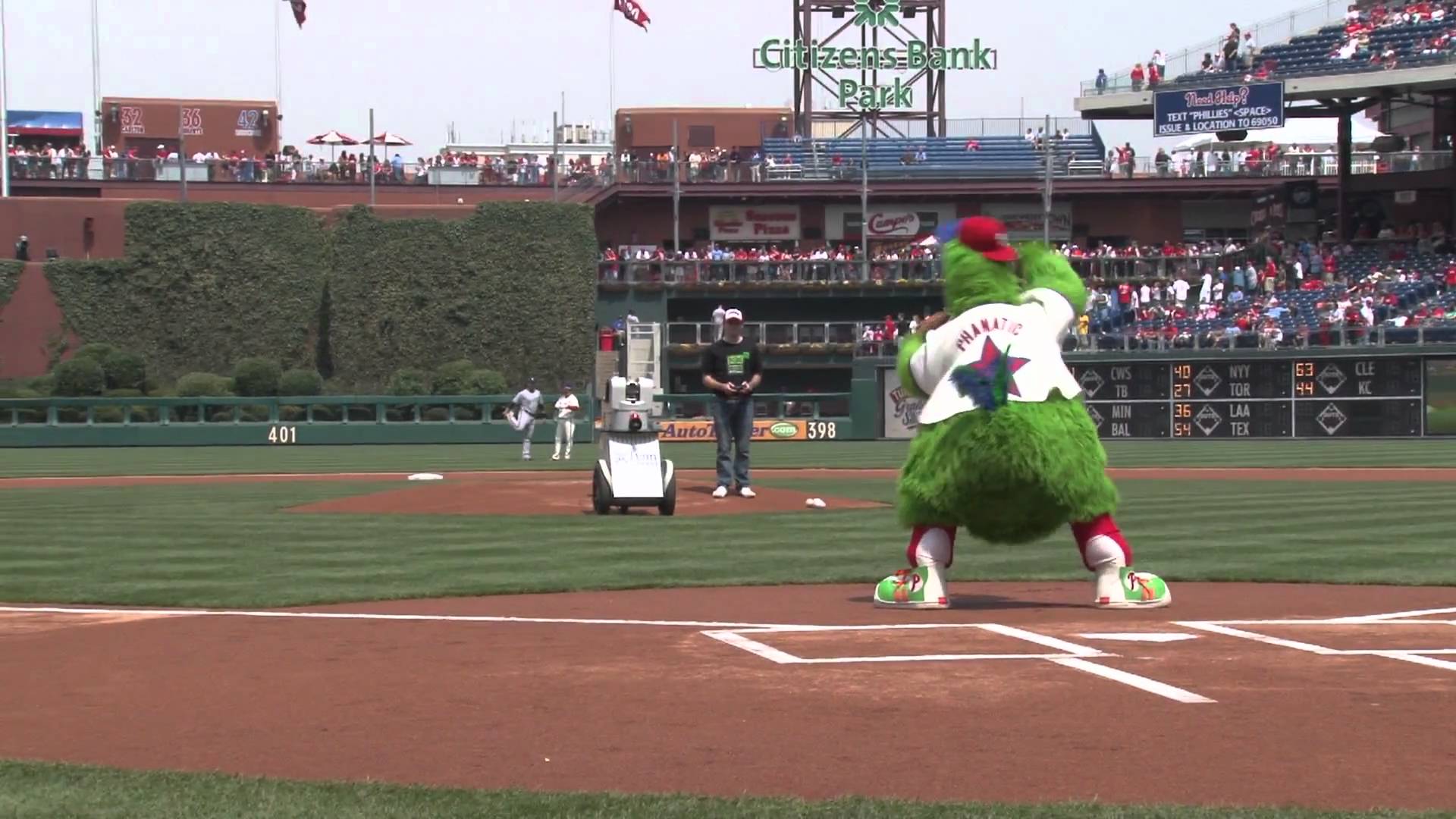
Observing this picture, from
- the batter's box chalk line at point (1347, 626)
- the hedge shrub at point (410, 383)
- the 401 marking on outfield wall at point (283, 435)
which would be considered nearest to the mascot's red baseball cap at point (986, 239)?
the batter's box chalk line at point (1347, 626)

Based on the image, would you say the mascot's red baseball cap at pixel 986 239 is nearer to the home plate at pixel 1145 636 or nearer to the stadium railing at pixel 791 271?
the home plate at pixel 1145 636

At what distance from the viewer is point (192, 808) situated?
16.6 feet

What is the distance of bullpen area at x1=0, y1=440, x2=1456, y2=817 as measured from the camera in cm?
530

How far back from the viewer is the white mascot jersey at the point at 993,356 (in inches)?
363

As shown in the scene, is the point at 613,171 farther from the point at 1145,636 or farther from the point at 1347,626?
the point at 1145,636

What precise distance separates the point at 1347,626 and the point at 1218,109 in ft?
147

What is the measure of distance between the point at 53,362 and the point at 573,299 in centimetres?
1678

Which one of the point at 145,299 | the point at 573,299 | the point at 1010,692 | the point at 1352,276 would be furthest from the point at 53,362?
the point at 1010,692

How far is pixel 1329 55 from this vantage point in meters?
50.1

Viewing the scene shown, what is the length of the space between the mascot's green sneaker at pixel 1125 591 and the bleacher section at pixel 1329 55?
139 feet

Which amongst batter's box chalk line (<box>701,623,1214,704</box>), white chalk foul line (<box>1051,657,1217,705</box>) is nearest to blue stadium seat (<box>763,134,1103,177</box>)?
batter's box chalk line (<box>701,623,1214,704</box>)

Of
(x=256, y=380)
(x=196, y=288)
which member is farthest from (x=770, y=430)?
(x=196, y=288)

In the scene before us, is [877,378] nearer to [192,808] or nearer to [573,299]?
[573,299]

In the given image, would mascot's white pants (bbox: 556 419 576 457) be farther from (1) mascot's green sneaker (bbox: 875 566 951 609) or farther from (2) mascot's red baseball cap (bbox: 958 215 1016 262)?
(2) mascot's red baseball cap (bbox: 958 215 1016 262)
